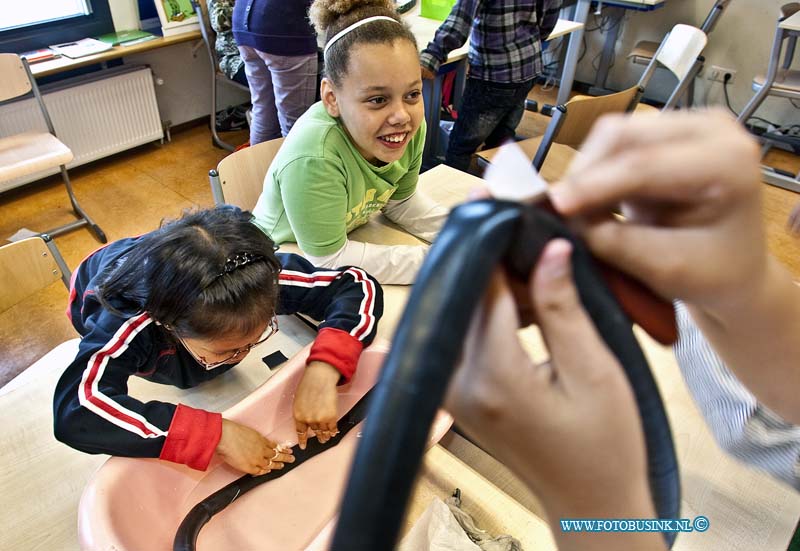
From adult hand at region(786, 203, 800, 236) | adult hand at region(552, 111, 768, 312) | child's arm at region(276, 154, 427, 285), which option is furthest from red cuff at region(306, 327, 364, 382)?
adult hand at region(786, 203, 800, 236)

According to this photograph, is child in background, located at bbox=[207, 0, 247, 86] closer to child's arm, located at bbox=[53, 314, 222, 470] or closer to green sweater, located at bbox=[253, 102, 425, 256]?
green sweater, located at bbox=[253, 102, 425, 256]

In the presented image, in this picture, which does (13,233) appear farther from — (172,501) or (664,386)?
(664,386)

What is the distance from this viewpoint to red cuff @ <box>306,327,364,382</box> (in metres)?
0.87

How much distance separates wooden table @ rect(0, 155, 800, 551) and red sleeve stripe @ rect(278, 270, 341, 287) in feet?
0.68

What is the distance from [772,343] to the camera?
17.2 inches

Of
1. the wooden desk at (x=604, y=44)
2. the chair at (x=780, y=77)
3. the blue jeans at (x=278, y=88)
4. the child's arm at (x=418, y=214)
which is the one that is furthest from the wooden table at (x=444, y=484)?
the wooden desk at (x=604, y=44)

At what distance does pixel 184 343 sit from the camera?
0.86 meters

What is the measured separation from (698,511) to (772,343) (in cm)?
46

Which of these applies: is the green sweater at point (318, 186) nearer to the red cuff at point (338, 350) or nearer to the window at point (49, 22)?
the red cuff at point (338, 350)

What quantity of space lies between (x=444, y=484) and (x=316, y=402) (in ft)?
0.78

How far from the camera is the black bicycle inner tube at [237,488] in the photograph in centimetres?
73

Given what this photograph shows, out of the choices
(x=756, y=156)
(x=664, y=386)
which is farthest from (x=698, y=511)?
(x=756, y=156)

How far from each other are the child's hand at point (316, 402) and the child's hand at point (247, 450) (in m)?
0.06

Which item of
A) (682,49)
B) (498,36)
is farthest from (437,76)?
(682,49)
